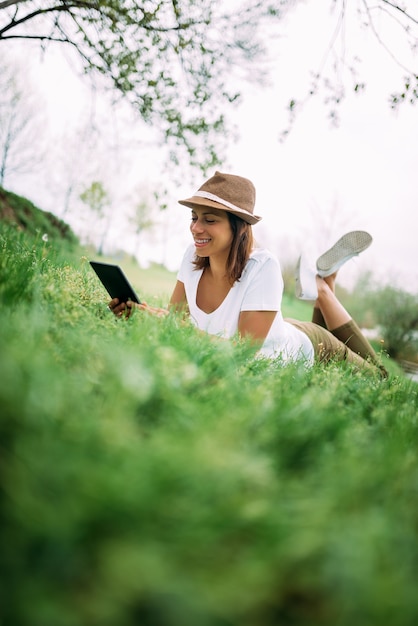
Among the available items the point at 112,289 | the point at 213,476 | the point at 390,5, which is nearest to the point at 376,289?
the point at 390,5

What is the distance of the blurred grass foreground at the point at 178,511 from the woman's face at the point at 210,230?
8.62 feet

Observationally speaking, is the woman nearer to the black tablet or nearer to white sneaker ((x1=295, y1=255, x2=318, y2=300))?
white sneaker ((x1=295, y1=255, x2=318, y2=300))

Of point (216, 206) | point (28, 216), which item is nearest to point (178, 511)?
point (216, 206)

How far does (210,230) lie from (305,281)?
5.30ft

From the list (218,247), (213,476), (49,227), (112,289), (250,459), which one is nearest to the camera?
(213,476)

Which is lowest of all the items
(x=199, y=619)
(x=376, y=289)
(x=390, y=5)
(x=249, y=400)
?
(x=199, y=619)

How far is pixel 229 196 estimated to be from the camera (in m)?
3.49

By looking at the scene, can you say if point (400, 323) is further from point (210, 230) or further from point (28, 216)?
point (210, 230)

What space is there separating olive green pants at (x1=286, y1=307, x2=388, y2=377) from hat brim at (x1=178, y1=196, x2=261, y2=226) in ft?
4.80

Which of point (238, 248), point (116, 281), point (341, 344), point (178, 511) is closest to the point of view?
point (178, 511)

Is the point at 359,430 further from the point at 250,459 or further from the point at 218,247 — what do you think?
the point at 218,247

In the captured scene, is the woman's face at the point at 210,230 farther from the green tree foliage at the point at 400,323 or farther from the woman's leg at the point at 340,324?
the green tree foliage at the point at 400,323

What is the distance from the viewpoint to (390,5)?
4375 mm

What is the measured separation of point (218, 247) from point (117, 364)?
9.24 ft
